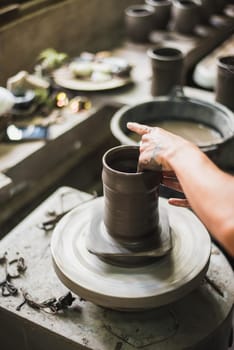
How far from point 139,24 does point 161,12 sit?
0.32 m

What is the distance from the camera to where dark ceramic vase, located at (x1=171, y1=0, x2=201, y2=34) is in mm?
4336

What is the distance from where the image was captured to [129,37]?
14.2ft

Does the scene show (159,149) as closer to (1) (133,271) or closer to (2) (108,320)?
(1) (133,271)

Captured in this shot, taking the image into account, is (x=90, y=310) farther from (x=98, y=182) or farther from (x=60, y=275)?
(x=98, y=182)

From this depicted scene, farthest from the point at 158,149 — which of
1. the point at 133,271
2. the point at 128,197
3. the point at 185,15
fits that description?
the point at 185,15

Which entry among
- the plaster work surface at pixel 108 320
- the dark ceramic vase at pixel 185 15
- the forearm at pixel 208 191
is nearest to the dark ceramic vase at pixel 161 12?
the dark ceramic vase at pixel 185 15

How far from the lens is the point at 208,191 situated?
1.68 meters

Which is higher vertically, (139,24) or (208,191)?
(208,191)

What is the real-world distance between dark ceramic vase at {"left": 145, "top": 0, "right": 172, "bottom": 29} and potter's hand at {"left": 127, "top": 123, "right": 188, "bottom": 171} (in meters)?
2.68

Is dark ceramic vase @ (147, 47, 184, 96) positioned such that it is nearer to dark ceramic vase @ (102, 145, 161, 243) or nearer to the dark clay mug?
the dark clay mug

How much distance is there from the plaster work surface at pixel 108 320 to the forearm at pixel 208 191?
1.60ft

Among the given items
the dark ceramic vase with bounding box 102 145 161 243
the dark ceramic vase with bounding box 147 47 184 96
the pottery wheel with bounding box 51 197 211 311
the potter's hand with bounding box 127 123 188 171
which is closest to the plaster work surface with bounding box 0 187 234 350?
the pottery wheel with bounding box 51 197 211 311

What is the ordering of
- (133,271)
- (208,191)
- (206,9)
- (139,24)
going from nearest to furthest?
(208,191), (133,271), (139,24), (206,9)

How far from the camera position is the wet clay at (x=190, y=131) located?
296cm
